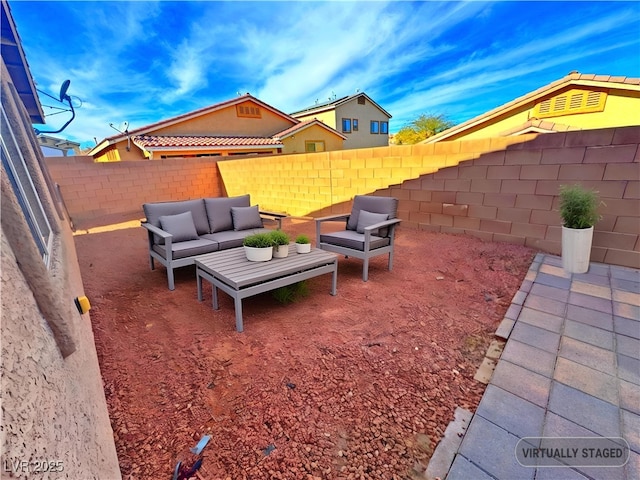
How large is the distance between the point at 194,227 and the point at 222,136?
11326 mm

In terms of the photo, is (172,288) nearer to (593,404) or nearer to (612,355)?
(593,404)

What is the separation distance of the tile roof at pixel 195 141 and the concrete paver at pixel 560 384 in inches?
482

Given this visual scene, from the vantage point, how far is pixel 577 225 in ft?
10.9

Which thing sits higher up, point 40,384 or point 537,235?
point 40,384

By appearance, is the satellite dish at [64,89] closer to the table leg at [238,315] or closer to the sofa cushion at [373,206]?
the sofa cushion at [373,206]

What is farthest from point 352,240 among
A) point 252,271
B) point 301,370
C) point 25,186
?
point 25,186

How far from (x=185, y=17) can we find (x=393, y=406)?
942cm

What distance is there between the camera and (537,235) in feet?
13.5

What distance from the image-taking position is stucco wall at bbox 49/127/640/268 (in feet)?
11.3

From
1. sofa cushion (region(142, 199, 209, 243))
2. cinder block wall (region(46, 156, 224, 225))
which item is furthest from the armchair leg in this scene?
cinder block wall (region(46, 156, 224, 225))

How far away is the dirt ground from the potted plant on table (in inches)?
18.9

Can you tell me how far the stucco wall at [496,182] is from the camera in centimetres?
346

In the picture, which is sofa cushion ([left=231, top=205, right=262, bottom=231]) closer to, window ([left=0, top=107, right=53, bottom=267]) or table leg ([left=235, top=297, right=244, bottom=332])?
table leg ([left=235, top=297, right=244, bottom=332])

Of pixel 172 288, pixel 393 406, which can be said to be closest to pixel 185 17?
pixel 172 288
